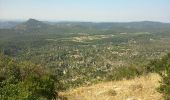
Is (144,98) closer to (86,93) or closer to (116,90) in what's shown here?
(116,90)

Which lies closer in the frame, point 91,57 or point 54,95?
point 54,95

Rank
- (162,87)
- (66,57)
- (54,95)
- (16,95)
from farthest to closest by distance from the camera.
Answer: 1. (66,57)
2. (54,95)
3. (162,87)
4. (16,95)

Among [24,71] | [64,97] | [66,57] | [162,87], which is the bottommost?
[66,57]

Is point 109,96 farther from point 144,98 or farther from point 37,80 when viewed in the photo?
point 37,80

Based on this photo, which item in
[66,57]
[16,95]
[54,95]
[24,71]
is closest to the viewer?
[16,95]

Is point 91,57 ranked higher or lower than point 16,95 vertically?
lower

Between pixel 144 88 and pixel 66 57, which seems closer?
pixel 144 88

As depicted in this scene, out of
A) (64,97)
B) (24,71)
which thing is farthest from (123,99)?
(24,71)

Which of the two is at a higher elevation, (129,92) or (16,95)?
(16,95)

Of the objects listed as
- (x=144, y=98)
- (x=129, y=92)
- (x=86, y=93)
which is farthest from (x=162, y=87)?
(x=86, y=93)
